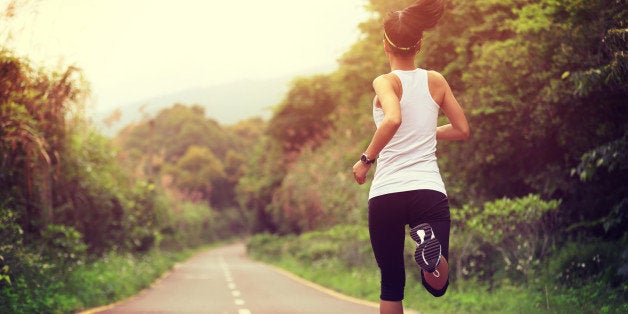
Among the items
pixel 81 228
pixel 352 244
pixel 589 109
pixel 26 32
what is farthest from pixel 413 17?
pixel 352 244

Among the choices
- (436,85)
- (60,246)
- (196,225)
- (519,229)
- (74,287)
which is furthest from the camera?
(196,225)

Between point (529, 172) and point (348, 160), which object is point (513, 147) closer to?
point (529, 172)

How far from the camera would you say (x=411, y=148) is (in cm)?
361

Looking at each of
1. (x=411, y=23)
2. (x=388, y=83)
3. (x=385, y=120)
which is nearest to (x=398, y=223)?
(x=385, y=120)

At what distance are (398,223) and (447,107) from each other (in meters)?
0.67

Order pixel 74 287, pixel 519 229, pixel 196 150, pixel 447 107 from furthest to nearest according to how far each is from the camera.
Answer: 1. pixel 196 150
2. pixel 74 287
3. pixel 519 229
4. pixel 447 107

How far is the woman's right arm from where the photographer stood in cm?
376

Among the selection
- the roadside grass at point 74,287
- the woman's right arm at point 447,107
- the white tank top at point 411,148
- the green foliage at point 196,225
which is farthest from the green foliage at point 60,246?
the green foliage at point 196,225

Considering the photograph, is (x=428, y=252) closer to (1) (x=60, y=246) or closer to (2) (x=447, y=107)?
(2) (x=447, y=107)

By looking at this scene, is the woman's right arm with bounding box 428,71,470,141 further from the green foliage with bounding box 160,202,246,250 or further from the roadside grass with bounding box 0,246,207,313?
the green foliage with bounding box 160,202,246,250

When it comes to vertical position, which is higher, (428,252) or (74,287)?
(428,252)

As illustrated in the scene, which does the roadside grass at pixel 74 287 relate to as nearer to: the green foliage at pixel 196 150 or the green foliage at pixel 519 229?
the green foliage at pixel 519 229

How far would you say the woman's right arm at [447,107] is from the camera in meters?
3.76

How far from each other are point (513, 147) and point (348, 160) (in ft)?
28.2
